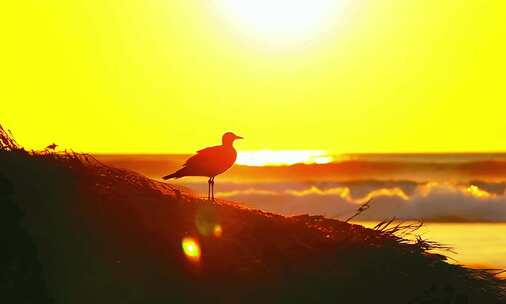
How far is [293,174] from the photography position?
73.2 meters

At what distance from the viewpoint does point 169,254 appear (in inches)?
446

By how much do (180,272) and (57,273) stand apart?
1058 mm

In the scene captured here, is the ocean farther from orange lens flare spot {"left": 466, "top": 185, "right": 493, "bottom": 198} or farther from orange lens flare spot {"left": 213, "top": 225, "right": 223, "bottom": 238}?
orange lens flare spot {"left": 213, "top": 225, "right": 223, "bottom": 238}

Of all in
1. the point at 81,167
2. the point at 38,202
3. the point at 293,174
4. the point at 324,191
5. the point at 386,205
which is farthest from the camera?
the point at 293,174

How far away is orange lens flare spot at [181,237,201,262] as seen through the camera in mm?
11297

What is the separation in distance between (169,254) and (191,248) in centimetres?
22

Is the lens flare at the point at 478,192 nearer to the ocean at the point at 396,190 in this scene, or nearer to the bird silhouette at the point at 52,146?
the ocean at the point at 396,190

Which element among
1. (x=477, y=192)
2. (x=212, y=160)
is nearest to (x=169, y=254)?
(x=212, y=160)

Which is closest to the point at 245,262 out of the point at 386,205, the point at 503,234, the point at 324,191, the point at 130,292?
the point at 130,292

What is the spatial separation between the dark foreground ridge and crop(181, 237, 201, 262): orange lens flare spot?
47 millimetres

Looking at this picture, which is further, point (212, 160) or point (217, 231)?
point (212, 160)

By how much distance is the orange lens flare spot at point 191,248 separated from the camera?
1130cm

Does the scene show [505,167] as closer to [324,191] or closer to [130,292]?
[324,191]

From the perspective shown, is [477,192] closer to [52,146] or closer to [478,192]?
[478,192]
